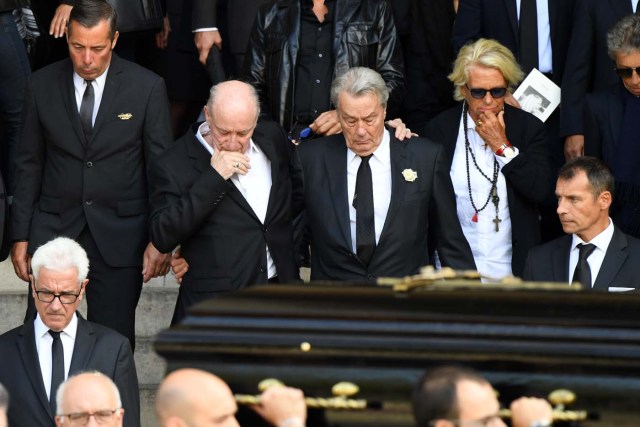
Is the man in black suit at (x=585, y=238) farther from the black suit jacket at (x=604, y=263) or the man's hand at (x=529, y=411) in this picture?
the man's hand at (x=529, y=411)

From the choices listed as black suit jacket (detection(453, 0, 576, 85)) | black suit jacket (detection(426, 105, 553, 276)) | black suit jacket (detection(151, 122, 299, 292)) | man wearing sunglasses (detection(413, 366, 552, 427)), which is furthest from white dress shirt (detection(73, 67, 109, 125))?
man wearing sunglasses (detection(413, 366, 552, 427))

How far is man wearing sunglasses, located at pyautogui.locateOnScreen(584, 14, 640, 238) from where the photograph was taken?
839cm

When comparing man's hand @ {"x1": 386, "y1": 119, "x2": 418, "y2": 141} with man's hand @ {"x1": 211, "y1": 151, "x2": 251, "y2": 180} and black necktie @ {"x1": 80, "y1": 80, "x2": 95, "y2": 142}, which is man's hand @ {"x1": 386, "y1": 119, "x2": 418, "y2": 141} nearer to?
man's hand @ {"x1": 211, "y1": 151, "x2": 251, "y2": 180}

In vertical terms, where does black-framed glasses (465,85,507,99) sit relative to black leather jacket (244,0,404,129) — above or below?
below

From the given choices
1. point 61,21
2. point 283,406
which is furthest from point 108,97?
point 283,406

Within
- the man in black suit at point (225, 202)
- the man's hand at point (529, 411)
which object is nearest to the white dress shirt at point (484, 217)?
the man in black suit at point (225, 202)

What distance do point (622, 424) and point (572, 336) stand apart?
1.10ft

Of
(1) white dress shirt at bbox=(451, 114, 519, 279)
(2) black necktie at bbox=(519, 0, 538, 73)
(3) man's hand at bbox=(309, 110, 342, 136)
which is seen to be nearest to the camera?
(1) white dress shirt at bbox=(451, 114, 519, 279)

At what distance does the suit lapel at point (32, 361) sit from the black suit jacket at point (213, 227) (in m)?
0.75

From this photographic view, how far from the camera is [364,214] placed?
26.3 feet

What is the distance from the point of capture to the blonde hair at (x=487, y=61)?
336 inches

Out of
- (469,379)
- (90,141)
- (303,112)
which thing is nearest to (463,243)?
(303,112)

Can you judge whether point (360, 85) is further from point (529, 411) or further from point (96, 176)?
point (529, 411)

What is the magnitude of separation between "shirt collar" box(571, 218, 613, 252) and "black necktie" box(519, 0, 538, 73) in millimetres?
1441
